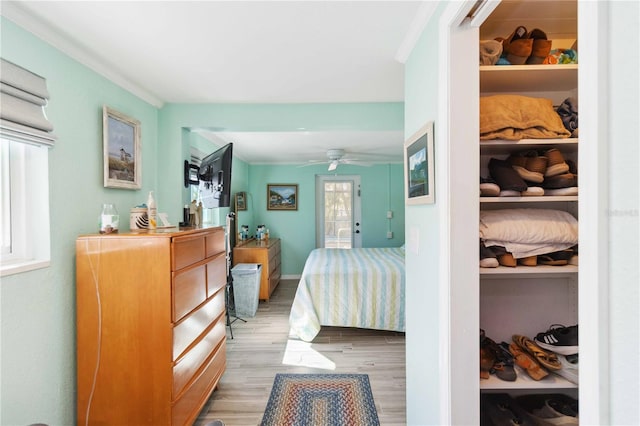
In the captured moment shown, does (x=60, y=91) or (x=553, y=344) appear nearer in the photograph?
(x=553, y=344)

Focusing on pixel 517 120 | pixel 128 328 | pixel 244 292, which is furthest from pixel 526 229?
pixel 244 292

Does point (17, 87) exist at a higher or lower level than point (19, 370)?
higher

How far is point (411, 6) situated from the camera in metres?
1.37

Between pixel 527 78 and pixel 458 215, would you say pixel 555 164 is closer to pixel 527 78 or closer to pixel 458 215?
pixel 527 78

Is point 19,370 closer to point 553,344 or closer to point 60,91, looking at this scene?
point 60,91

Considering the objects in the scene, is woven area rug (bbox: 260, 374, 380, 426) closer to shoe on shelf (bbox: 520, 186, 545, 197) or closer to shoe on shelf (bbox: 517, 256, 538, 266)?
shoe on shelf (bbox: 517, 256, 538, 266)

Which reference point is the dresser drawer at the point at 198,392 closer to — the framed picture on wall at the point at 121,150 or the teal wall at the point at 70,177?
the teal wall at the point at 70,177

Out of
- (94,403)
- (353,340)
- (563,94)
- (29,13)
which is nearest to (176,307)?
(94,403)

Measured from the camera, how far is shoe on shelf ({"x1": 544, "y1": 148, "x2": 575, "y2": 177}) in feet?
4.42

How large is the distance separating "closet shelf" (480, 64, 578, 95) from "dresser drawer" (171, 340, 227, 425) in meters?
2.37

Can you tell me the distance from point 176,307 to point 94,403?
697 mm

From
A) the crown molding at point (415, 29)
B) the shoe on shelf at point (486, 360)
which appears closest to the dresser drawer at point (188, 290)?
the shoe on shelf at point (486, 360)

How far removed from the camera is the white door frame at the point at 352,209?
5973 mm
